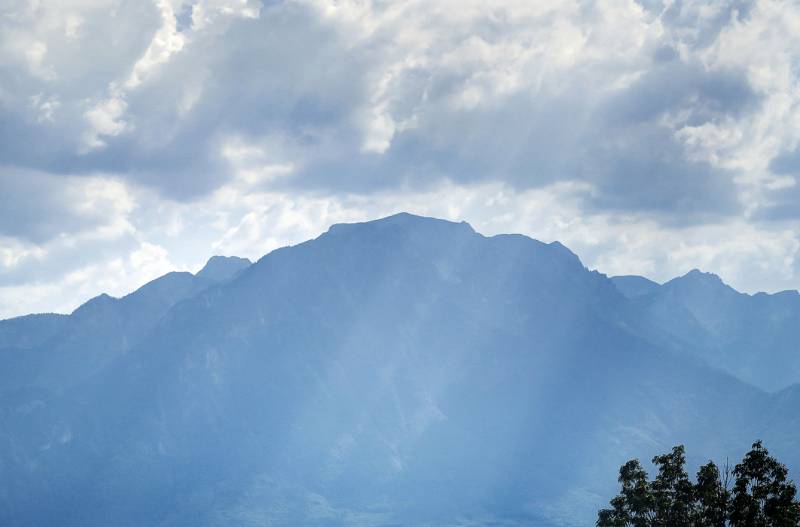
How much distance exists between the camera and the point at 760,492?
3949 inches

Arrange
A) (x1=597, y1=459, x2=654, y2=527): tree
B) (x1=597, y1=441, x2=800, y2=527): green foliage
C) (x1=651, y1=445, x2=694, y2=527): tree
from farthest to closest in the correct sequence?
(x1=651, y1=445, x2=694, y2=527): tree < (x1=597, y1=459, x2=654, y2=527): tree < (x1=597, y1=441, x2=800, y2=527): green foliage

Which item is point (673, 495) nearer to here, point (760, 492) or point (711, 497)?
point (711, 497)

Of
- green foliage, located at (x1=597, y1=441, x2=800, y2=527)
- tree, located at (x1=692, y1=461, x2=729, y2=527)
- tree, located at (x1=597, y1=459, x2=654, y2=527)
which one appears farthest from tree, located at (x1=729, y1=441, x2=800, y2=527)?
tree, located at (x1=597, y1=459, x2=654, y2=527)

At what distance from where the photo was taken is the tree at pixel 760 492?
97.9 meters

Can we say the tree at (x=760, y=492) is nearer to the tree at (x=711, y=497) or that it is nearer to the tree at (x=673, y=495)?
→ the tree at (x=711, y=497)

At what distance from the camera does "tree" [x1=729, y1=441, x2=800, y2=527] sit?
97.9 m

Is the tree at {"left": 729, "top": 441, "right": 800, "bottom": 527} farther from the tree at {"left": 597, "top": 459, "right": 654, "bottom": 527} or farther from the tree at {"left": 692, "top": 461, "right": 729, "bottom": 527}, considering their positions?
the tree at {"left": 597, "top": 459, "right": 654, "bottom": 527}

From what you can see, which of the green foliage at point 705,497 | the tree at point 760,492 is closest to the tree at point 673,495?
the green foliage at point 705,497

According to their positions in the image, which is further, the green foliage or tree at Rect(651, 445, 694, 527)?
tree at Rect(651, 445, 694, 527)

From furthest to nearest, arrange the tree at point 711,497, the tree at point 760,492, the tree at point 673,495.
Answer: the tree at point 673,495, the tree at point 711,497, the tree at point 760,492

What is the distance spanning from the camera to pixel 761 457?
102938mm

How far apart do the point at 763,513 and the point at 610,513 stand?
17.5m

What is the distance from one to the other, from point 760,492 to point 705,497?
24.2ft

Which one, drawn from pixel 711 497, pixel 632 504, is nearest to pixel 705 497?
pixel 711 497
